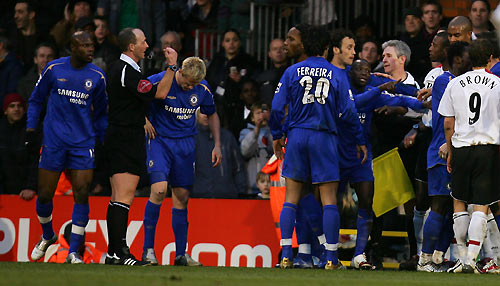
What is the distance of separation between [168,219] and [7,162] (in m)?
2.45

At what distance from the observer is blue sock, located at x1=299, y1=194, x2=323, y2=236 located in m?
10.6

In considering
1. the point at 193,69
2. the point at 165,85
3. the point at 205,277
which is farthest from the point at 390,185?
the point at 205,277

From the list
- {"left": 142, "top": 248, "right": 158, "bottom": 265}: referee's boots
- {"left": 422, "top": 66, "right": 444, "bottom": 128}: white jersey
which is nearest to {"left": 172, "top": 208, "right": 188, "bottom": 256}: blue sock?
{"left": 142, "top": 248, "right": 158, "bottom": 265}: referee's boots

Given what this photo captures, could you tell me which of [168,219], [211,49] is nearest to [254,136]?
[168,219]

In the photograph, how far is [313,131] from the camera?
9789 mm

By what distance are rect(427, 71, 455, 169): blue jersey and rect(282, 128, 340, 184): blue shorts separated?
1119 millimetres

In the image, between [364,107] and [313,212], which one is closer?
[313,212]

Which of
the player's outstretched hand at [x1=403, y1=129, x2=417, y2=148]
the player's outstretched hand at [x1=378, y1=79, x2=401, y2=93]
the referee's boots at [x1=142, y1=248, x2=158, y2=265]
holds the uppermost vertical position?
the player's outstretched hand at [x1=378, y1=79, x2=401, y2=93]

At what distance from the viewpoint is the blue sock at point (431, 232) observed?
10.2 m

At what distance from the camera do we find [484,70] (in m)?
9.61

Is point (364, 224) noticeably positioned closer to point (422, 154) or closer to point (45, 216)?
point (422, 154)

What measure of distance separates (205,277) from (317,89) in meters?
2.62

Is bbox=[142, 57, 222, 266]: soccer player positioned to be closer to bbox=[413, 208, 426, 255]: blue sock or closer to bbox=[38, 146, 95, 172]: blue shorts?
bbox=[38, 146, 95, 172]: blue shorts

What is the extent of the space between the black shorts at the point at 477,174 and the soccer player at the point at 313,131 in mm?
1167
